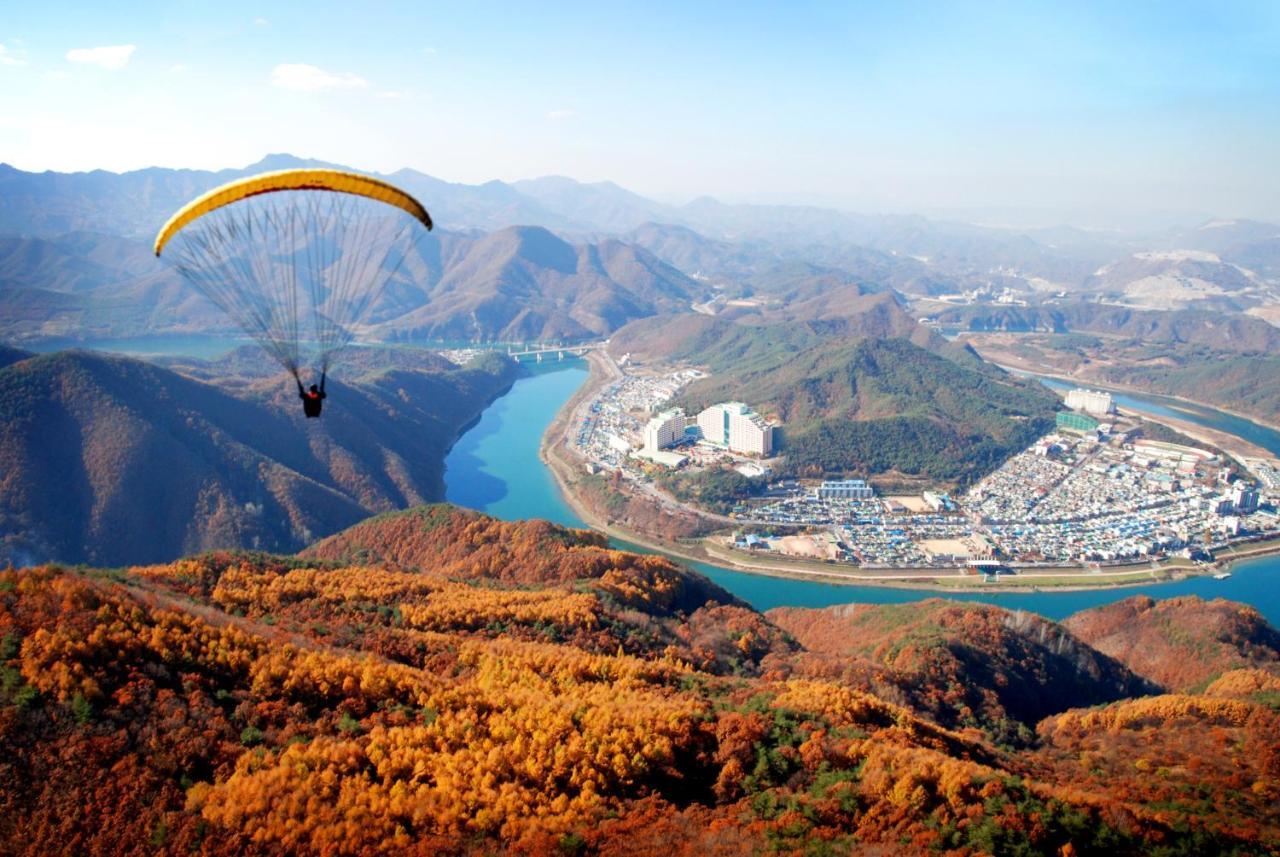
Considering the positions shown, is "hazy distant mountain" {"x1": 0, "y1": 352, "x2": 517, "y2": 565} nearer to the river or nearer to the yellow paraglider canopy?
the river

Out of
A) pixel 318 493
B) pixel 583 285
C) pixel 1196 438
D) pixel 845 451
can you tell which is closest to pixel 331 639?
pixel 318 493

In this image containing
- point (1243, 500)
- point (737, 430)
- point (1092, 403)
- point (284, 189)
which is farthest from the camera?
point (1092, 403)

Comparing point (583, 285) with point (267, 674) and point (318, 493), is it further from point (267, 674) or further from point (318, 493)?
point (267, 674)

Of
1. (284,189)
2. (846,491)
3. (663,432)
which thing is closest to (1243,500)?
(846,491)

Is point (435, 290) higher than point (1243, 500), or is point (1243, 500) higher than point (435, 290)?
point (435, 290)

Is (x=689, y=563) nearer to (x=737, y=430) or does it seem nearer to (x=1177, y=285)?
(x=737, y=430)

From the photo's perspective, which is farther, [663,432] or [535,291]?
[535,291]

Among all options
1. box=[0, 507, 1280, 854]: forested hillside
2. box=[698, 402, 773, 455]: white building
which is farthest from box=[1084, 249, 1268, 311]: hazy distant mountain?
box=[0, 507, 1280, 854]: forested hillside
